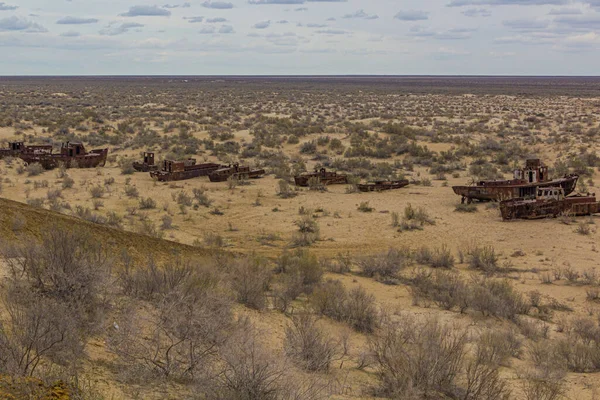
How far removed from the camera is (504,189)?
20.9 m

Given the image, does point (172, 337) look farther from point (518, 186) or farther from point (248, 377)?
point (518, 186)

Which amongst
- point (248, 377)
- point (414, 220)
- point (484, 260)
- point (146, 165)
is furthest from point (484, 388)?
point (146, 165)

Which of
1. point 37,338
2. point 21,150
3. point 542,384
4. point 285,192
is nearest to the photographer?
point 37,338

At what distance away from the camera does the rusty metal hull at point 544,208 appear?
747 inches

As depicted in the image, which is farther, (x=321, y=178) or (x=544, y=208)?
(x=321, y=178)

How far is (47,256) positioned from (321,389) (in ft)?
13.3

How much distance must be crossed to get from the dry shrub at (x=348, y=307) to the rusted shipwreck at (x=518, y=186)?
1221 centimetres

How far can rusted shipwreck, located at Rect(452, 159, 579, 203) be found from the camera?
68.0 feet

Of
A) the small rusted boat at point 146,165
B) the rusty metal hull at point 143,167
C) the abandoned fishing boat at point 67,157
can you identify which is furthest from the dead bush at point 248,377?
the abandoned fishing boat at point 67,157

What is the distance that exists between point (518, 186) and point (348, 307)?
13418 mm

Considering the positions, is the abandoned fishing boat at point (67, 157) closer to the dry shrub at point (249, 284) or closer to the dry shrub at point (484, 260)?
the dry shrub at point (249, 284)

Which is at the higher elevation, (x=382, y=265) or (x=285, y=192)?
(x=285, y=192)

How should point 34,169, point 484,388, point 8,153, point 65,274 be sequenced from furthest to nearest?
point 8,153, point 34,169, point 65,274, point 484,388

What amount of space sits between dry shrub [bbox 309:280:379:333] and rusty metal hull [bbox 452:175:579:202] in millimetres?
12177
